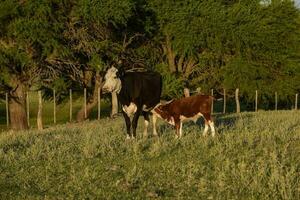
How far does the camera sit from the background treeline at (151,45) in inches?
1181

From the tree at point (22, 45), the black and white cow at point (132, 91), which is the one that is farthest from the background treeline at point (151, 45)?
the black and white cow at point (132, 91)

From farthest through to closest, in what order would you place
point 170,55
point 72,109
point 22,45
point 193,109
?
point 72,109, point 170,55, point 22,45, point 193,109

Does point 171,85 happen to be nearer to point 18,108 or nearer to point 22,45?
point 18,108

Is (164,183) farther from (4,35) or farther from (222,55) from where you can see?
(222,55)

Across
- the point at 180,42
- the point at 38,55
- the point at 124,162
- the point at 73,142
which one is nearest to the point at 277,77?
the point at 180,42

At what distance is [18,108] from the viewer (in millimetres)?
30922

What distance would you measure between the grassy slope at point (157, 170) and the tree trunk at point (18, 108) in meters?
17.5

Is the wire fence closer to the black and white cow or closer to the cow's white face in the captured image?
the black and white cow

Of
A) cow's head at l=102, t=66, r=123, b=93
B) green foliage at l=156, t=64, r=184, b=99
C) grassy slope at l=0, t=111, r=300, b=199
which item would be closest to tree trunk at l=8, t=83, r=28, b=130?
green foliage at l=156, t=64, r=184, b=99

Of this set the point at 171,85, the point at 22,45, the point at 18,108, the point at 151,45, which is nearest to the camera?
the point at 22,45

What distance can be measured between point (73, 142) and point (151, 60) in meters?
25.5

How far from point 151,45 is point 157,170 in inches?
1174

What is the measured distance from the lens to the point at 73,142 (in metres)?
14.3

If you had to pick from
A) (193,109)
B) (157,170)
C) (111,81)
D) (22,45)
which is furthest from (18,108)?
(157,170)
